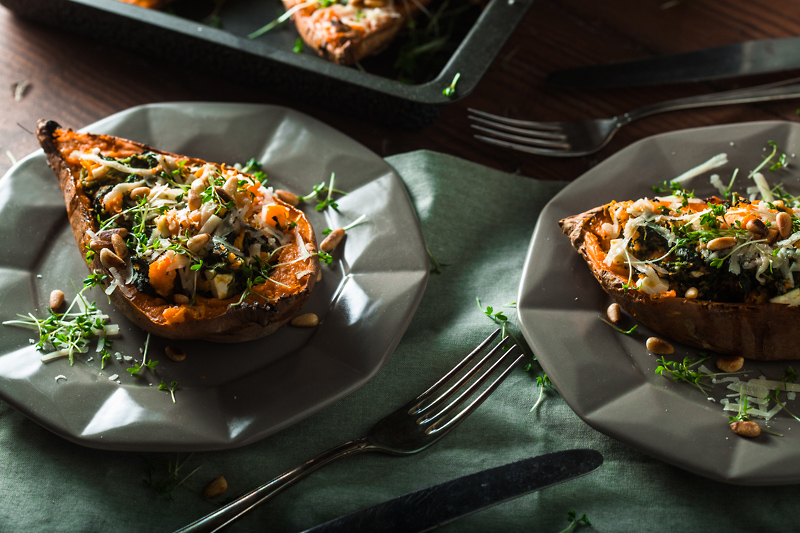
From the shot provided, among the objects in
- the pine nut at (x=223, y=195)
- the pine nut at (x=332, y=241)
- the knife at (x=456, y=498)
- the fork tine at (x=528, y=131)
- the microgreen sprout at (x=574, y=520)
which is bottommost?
the microgreen sprout at (x=574, y=520)

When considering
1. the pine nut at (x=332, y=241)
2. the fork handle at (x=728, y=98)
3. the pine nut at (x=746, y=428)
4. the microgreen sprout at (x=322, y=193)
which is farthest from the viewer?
the fork handle at (x=728, y=98)

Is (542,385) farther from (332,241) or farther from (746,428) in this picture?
(332,241)

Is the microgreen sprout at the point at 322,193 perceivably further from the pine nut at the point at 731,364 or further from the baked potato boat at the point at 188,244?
the pine nut at the point at 731,364

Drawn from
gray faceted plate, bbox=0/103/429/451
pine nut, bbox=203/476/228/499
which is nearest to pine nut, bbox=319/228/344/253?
gray faceted plate, bbox=0/103/429/451

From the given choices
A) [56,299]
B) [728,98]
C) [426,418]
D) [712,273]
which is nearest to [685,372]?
[712,273]

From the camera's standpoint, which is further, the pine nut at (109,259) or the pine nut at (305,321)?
the pine nut at (305,321)

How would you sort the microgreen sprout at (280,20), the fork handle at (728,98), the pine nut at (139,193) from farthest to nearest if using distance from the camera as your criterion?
the microgreen sprout at (280,20) < the fork handle at (728,98) < the pine nut at (139,193)

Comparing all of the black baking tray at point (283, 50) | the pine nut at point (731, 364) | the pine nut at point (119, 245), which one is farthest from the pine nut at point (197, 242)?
the pine nut at point (731, 364)
